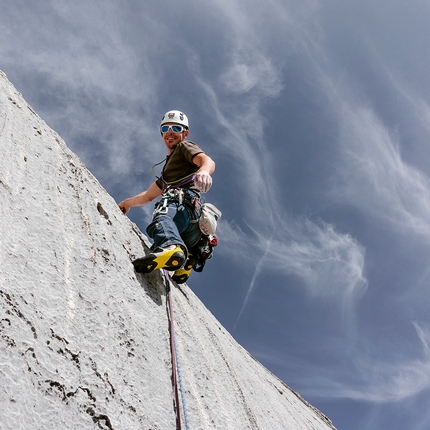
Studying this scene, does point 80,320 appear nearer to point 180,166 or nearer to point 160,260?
point 160,260

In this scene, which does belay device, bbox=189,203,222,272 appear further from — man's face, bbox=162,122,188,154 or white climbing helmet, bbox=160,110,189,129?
white climbing helmet, bbox=160,110,189,129

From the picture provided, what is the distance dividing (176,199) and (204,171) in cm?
69

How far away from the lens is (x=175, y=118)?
5.45 metres

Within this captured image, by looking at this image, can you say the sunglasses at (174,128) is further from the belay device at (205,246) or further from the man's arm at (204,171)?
the belay device at (205,246)

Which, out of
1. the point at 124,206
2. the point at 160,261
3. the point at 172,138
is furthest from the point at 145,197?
the point at 160,261

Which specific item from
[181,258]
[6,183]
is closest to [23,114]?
[6,183]

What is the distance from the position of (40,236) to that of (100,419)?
1.31 meters

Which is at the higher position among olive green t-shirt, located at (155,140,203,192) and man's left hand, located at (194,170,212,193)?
olive green t-shirt, located at (155,140,203,192)

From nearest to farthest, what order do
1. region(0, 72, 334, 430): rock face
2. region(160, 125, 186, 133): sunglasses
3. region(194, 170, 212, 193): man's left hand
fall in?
region(0, 72, 334, 430): rock face → region(194, 170, 212, 193): man's left hand → region(160, 125, 186, 133): sunglasses

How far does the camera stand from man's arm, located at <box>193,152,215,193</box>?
149 inches

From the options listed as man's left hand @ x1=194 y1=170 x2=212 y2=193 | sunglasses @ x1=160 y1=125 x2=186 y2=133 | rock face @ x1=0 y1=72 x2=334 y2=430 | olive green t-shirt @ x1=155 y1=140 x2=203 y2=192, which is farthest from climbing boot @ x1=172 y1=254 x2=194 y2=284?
sunglasses @ x1=160 y1=125 x2=186 y2=133

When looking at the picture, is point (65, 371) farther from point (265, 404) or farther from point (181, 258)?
point (265, 404)

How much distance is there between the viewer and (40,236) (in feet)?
9.07

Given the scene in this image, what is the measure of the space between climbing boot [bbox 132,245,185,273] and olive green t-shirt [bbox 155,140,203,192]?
140 centimetres
